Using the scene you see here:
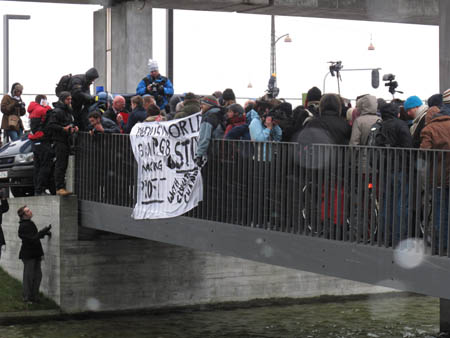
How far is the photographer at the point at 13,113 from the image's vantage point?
21.3 metres

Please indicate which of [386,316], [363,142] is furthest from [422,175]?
[386,316]

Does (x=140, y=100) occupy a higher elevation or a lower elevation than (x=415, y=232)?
higher

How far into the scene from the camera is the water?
17656 mm

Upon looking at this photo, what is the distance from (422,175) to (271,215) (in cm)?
267

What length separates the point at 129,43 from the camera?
2314 cm

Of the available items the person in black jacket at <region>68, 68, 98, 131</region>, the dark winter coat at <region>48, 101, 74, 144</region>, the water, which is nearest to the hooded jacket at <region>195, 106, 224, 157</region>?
the person in black jacket at <region>68, 68, 98, 131</region>

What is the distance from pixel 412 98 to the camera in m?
10.6

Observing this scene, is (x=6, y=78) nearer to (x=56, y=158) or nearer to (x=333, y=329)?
(x=56, y=158)

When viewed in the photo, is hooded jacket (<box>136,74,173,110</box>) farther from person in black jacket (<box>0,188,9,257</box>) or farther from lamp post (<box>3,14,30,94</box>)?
lamp post (<box>3,14,30,94</box>)

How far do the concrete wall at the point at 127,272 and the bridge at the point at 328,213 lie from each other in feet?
16.1

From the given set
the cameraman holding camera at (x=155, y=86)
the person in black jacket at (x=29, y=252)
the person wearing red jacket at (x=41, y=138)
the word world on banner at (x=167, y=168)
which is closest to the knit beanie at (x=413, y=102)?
the word world on banner at (x=167, y=168)

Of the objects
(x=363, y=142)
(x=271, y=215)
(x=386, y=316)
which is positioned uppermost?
(x=363, y=142)

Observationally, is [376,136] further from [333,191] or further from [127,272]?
[127,272]

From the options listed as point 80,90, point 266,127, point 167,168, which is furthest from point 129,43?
point 266,127
